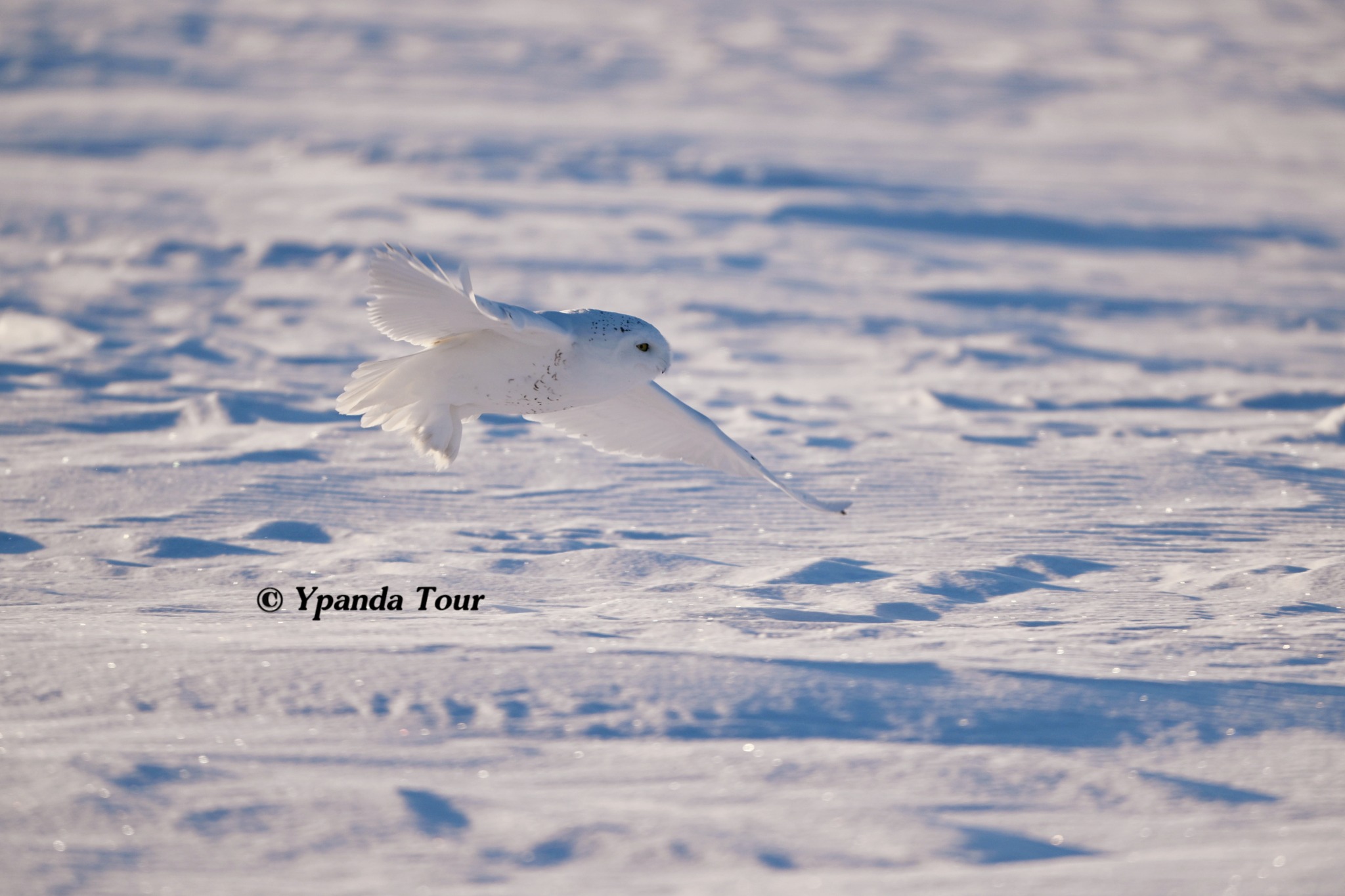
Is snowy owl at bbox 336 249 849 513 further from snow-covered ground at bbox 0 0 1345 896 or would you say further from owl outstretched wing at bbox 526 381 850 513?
snow-covered ground at bbox 0 0 1345 896

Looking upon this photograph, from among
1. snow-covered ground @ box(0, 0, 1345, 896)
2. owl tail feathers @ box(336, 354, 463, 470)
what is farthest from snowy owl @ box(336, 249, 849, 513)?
snow-covered ground @ box(0, 0, 1345, 896)

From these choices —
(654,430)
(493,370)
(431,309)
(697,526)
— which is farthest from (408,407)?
(697,526)

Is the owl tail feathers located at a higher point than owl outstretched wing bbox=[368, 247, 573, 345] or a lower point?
lower

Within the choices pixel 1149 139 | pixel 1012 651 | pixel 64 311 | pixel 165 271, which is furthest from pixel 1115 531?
pixel 1149 139

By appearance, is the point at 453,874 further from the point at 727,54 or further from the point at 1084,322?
the point at 727,54

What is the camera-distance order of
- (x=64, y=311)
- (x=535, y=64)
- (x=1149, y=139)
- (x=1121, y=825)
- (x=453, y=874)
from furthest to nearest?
(x=535, y=64) → (x=1149, y=139) → (x=64, y=311) → (x=1121, y=825) → (x=453, y=874)

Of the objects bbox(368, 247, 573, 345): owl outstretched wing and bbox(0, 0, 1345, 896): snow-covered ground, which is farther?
bbox(368, 247, 573, 345): owl outstretched wing

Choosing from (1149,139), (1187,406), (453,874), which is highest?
(1149,139)
